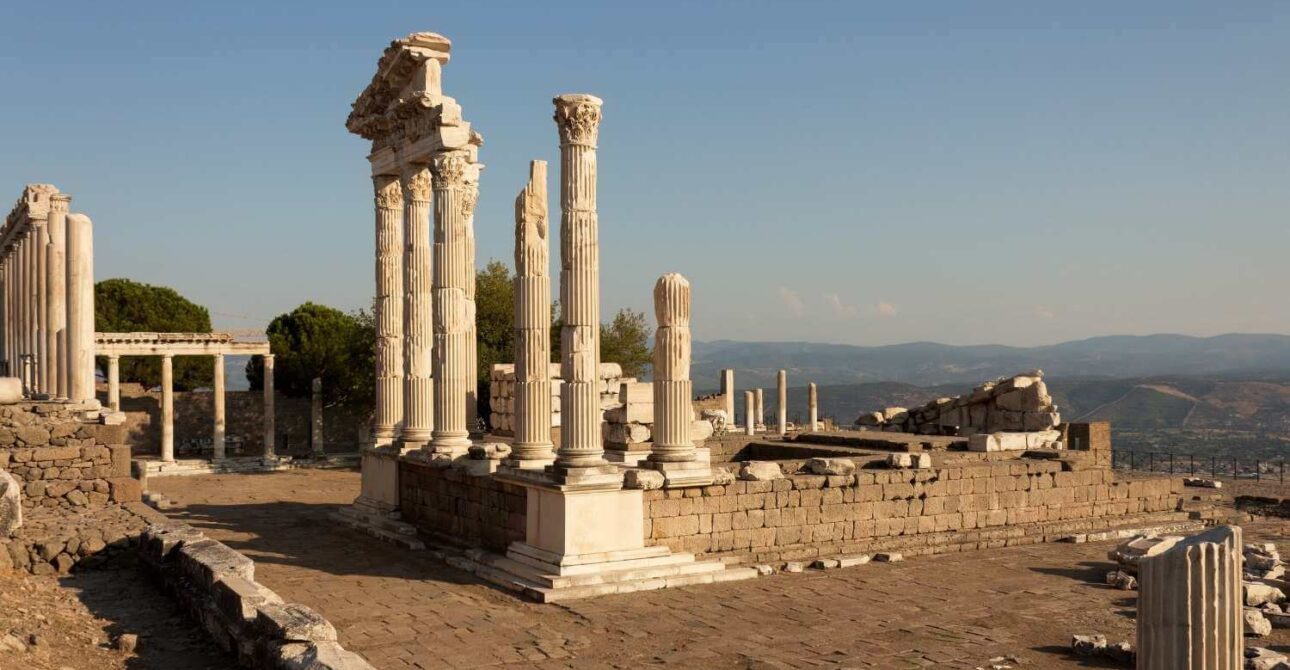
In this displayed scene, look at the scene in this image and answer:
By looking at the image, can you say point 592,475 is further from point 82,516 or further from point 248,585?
point 82,516

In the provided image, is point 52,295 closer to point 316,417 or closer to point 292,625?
point 316,417

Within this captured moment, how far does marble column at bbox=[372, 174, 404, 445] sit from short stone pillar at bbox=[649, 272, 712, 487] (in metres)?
6.12

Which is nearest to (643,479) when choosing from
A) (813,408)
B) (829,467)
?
→ (829,467)

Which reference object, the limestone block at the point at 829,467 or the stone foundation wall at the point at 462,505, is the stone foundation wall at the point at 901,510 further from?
the stone foundation wall at the point at 462,505

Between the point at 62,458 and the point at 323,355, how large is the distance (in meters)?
26.9

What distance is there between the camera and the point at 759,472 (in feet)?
51.5

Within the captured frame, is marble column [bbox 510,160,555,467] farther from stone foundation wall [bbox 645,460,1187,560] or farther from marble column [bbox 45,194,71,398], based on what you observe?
marble column [bbox 45,194,71,398]

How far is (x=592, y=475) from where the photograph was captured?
45.6ft

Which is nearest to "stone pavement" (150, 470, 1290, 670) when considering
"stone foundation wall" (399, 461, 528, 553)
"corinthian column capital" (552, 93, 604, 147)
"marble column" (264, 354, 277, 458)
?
"stone foundation wall" (399, 461, 528, 553)

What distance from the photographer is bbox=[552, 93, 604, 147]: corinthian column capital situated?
1446 cm

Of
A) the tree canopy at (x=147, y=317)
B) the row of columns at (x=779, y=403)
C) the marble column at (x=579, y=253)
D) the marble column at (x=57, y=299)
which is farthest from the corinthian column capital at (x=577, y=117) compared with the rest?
the tree canopy at (x=147, y=317)

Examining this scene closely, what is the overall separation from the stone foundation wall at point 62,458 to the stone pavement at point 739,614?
307 centimetres

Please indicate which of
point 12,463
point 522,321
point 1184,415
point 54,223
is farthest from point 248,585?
point 1184,415

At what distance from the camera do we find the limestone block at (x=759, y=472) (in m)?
15.6
